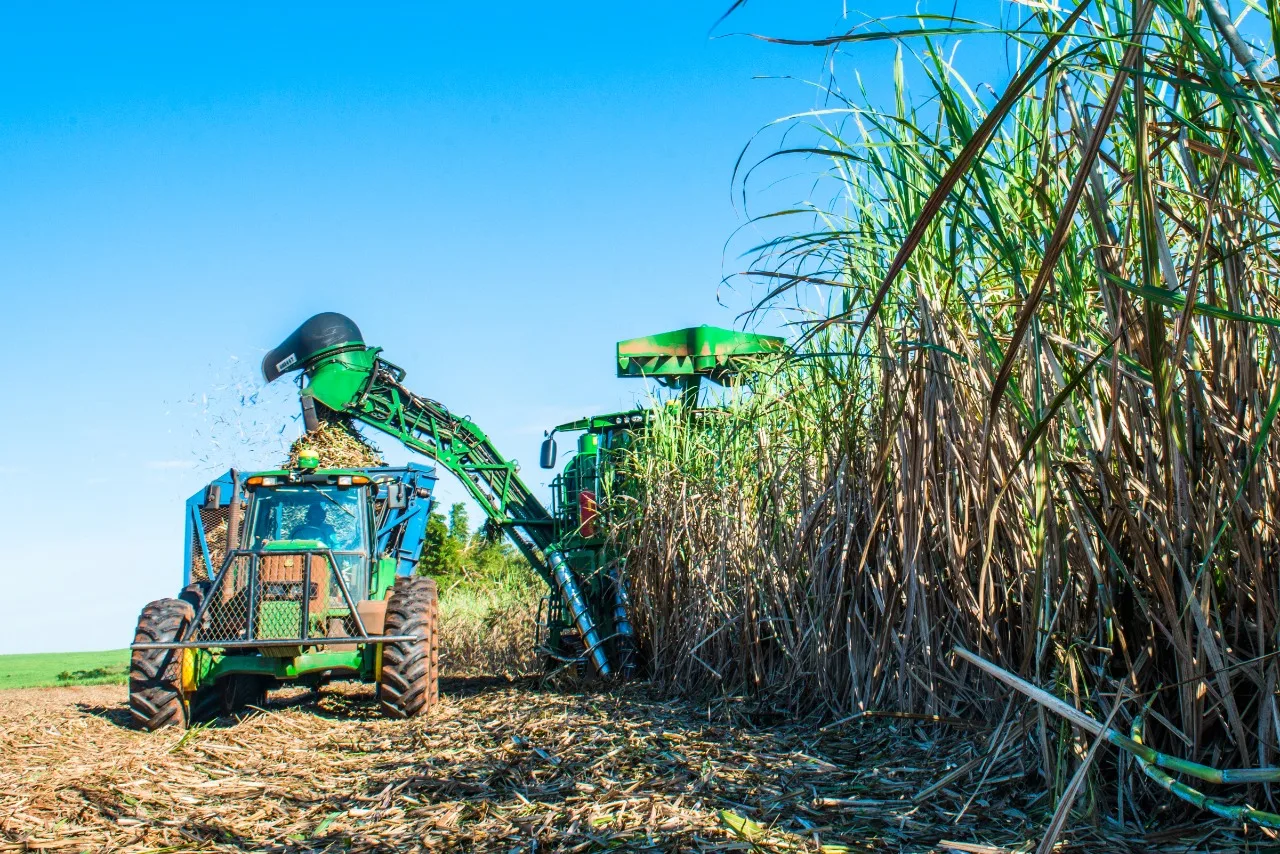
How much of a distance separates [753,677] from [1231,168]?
3580mm

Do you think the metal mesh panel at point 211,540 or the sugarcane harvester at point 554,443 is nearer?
the sugarcane harvester at point 554,443

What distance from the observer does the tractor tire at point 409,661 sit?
6.62 m

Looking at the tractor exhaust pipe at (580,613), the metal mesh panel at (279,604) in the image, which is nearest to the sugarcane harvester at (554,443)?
the tractor exhaust pipe at (580,613)

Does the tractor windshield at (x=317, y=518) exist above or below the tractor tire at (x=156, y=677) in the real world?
above

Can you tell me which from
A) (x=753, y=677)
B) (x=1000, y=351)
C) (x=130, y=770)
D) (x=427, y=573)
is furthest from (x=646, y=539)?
(x=427, y=573)

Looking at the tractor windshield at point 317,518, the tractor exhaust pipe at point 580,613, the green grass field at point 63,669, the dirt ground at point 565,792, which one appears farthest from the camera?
the green grass field at point 63,669

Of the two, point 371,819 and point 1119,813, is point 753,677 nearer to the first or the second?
point 371,819

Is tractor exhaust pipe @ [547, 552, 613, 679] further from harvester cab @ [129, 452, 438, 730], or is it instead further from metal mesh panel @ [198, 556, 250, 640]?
metal mesh panel @ [198, 556, 250, 640]

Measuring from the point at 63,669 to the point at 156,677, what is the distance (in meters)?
9.45

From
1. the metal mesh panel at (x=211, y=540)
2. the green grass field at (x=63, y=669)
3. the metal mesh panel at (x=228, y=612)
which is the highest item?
the metal mesh panel at (x=211, y=540)

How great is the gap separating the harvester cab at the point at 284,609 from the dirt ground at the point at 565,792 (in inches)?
44.5

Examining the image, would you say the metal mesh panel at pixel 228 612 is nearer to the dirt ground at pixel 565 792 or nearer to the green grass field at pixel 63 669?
the dirt ground at pixel 565 792

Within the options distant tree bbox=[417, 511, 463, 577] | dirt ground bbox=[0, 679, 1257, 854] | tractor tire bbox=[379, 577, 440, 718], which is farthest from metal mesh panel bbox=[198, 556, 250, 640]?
distant tree bbox=[417, 511, 463, 577]

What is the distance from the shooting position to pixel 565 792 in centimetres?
312
